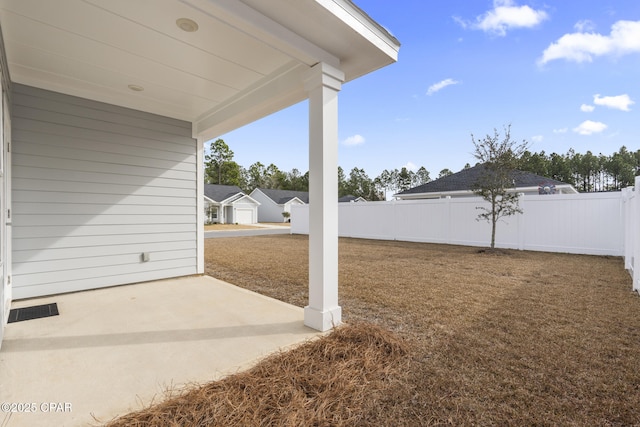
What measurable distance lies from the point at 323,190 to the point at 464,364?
1.76 metres

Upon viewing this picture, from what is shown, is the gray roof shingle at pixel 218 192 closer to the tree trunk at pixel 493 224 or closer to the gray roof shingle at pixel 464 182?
the gray roof shingle at pixel 464 182

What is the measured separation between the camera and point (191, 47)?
111 inches

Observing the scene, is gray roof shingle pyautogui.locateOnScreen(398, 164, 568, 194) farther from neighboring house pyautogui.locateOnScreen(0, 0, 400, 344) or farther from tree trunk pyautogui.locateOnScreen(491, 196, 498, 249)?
neighboring house pyautogui.locateOnScreen(0, 0, 400, 344)

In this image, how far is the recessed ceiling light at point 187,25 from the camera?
2.40 metres

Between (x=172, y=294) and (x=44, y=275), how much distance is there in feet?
5.27

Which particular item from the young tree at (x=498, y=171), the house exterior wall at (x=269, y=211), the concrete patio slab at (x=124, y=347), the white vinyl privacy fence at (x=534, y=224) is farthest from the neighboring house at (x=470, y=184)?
the house exterior wall at (x=269, y=211)

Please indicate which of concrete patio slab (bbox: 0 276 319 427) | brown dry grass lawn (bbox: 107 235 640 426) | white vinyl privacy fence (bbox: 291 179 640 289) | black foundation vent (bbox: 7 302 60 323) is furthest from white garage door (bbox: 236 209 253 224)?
black foundation vent (bbox: 7 302 60 323)

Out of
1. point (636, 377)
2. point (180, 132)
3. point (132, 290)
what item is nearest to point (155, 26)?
point (180, 132)

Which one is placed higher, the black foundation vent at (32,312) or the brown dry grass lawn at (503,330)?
the black foundation vent at (32,312)

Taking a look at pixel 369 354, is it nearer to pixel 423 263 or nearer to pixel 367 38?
pixel 367 38

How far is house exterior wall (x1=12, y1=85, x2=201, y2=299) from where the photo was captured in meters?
3.72

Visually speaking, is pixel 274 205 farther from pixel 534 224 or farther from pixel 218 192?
pixel 534 224

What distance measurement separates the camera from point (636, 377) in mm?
1981

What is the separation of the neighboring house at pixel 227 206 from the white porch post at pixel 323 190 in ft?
77.4
